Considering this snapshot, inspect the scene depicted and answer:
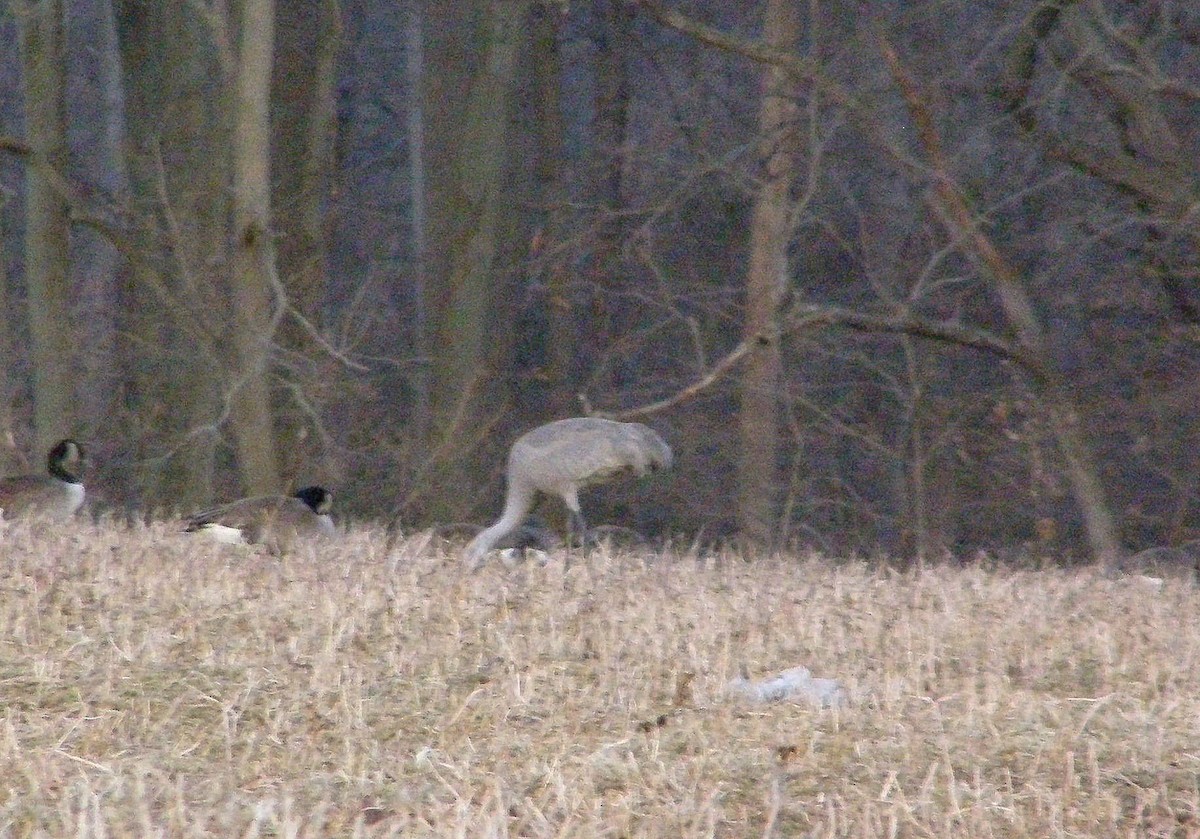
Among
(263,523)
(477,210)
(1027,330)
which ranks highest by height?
(477,210)

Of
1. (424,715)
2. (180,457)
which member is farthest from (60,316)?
(424,715)

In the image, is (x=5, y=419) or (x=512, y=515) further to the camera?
(x=5, y=419)

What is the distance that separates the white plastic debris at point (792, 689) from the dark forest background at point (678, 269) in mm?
6582

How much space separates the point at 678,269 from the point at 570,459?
240 inches

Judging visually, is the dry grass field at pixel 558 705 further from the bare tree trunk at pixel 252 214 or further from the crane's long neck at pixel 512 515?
the bare tree trunk at pixel 252 214

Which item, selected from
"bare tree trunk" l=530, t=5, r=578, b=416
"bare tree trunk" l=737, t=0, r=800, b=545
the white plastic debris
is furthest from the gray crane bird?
"bare tree trunk" l=530, t=5, r=578, b=416

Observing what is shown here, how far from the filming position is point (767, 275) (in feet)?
46.8

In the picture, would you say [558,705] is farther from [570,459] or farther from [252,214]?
[252,214]

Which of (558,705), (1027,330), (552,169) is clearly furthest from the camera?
(552,169)

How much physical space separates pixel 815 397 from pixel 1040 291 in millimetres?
2188

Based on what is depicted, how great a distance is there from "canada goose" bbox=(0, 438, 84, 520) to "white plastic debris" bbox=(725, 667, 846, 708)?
213 inches

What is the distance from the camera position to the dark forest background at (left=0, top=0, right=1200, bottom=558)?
13.2 m

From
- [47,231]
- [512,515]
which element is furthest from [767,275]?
[47,231]

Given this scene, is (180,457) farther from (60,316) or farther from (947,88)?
(947,88)
